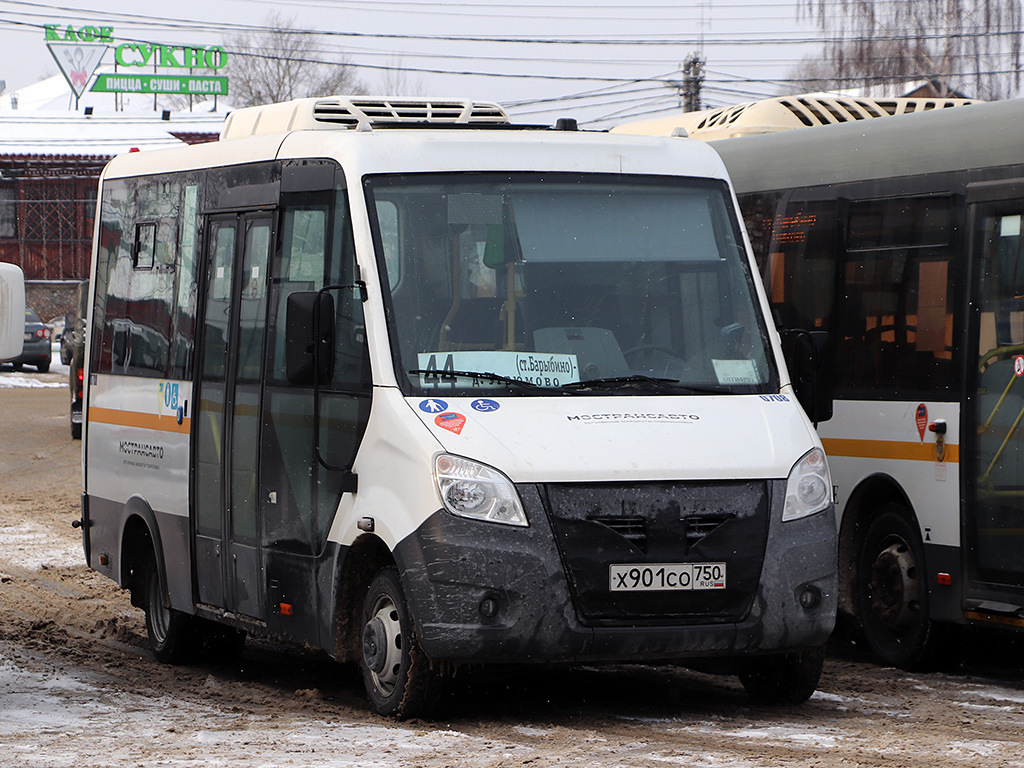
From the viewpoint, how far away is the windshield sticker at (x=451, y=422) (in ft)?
25.2

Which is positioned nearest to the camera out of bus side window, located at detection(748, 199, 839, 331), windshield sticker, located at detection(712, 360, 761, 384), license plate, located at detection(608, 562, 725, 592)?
license plate, located at detection(608, 562, 725, 592)

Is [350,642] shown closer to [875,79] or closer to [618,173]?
[618,173]

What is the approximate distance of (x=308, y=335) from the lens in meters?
8.19

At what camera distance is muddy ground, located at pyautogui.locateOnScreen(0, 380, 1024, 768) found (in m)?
6.98

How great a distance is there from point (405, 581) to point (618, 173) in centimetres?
225

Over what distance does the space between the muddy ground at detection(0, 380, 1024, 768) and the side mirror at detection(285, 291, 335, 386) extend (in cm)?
155

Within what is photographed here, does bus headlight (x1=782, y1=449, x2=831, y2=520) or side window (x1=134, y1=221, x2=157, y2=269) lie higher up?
side window (x1=134, y1=221, x2=157, y2=269)

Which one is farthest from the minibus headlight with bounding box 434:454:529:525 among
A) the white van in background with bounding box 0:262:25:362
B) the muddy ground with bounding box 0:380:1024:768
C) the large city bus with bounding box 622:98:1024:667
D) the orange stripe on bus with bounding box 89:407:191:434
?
the orange stripe on bus with bounding box 89:407:191:434

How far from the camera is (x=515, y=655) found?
7633 mm

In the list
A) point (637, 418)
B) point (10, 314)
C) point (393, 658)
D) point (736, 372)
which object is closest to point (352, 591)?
point (393, 658)

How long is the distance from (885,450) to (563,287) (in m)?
2.79

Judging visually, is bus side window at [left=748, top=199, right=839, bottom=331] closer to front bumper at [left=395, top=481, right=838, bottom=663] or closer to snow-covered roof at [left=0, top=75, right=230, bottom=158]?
front bumper at [left=395, top=481, right=838, bottom=663]

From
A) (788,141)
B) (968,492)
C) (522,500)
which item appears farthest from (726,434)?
(788,141)

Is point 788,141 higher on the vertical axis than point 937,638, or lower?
higher
